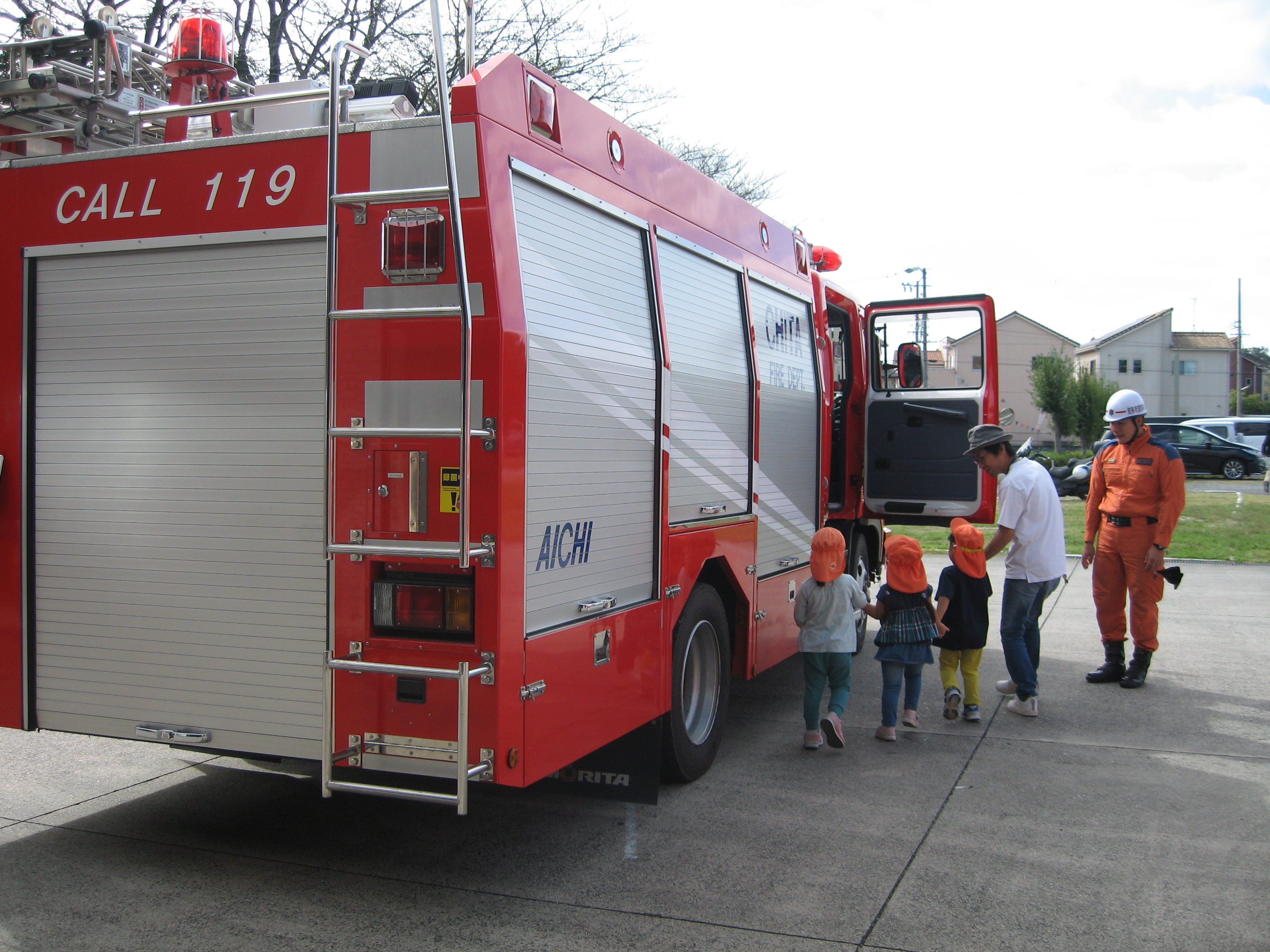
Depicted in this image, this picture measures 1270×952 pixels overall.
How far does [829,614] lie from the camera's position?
585 cm

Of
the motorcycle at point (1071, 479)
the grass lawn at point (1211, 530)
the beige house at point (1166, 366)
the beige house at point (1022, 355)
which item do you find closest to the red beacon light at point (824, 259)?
the grass lawn at point (1211, 530)

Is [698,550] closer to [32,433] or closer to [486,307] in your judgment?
[486,307]

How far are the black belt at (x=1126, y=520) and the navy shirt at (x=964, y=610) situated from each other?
5.41 ft

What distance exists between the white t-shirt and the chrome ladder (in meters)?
4.08

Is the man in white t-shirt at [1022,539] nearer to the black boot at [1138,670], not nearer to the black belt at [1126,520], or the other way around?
the black belt at [1126,520]

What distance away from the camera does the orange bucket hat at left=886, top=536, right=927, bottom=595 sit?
6137mm

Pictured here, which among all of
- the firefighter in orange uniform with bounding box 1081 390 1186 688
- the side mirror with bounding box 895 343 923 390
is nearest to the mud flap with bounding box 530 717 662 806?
the firefighter in orange uniform with bounding box 1081 390 1186 688

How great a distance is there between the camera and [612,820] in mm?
4934

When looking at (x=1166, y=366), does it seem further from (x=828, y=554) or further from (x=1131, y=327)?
(x=828, y=554)

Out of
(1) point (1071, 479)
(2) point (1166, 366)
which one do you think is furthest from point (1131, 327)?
(1) point (1071, 479)

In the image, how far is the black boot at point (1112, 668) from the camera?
24.8 feet

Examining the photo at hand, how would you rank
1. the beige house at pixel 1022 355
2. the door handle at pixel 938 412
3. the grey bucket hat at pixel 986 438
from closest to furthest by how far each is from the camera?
the grey bucket hat at pixel 986 438, the door handle at pixel 938 412, the beige house at pixel 1022 355

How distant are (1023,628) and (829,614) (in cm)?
156

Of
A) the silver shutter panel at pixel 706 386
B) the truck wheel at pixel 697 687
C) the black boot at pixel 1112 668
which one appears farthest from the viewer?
the black boot at pixel 1112 668
